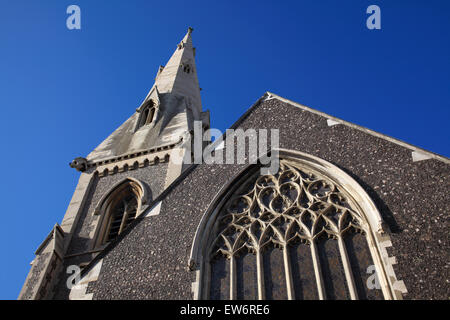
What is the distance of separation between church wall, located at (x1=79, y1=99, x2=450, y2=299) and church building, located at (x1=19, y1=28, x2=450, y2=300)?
0.06ft

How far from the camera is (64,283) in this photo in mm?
12305

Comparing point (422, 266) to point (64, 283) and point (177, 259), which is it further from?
point (64, 283)

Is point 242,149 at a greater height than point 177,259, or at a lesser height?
greater

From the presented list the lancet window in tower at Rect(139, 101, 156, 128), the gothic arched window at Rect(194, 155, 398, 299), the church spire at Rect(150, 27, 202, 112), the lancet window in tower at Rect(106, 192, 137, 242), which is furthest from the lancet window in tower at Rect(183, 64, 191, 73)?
the gothic arched window at Rect(194, 155, 398, 299)

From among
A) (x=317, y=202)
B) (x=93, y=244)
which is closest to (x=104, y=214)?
(x=93, y=244)

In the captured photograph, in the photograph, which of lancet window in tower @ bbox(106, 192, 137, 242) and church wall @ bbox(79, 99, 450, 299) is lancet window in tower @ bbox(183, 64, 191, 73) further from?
church wall @ bbox(79, 99, 450, 299)

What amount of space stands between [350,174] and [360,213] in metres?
0.80

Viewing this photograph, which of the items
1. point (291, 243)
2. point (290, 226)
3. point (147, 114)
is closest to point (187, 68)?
point (147, 114)

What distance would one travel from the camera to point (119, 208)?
50.6ft

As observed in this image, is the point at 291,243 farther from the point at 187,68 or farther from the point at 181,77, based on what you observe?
the point at 187,68

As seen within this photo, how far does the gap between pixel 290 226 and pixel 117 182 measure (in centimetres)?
888

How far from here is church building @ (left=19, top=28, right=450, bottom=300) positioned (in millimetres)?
7137
